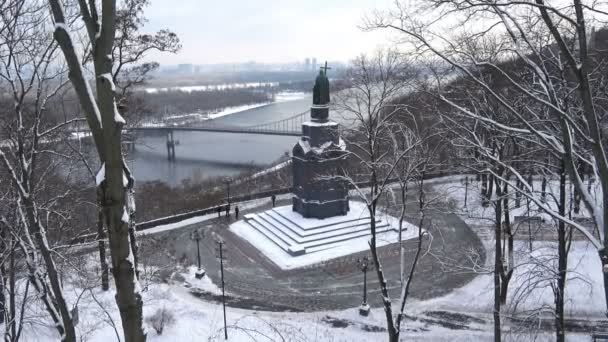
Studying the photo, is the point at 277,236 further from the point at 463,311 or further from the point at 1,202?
the point at 1,202

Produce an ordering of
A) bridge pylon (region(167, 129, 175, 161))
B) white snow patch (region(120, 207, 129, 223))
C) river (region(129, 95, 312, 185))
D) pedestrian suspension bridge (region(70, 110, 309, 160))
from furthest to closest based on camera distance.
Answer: pedestrian suspension bridge (region(70, 110, 309, 160)) → bridge pylon (region(167, 129, 175, 161)) → river (region(129, 95, 312, 185)) → white snow patch (region(120, 207, 129, 223))

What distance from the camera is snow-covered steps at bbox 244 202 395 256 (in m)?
19.5

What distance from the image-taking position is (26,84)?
772 cm

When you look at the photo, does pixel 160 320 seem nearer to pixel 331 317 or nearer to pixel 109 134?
pixel 331 317

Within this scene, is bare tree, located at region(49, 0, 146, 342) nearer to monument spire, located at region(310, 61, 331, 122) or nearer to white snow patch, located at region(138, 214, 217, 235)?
monument spire, located at region(310, 61, 331, 122)

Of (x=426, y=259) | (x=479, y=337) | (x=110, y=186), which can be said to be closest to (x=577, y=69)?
(x=110, y=186)

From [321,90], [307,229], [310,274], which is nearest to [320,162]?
[307,229]

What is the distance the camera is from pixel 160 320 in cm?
1222

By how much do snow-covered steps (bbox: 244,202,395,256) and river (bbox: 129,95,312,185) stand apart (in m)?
17.6

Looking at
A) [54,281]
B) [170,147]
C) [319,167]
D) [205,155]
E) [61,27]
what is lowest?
[205,155]

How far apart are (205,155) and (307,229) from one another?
3974 cm

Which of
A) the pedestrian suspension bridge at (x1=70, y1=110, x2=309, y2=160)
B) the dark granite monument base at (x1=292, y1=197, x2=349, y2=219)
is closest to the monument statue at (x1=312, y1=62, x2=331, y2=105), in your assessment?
the dark granite monument base at (x1=292, y1=197, x2=349, y2=219)

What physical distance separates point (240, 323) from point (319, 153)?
31.3 ft

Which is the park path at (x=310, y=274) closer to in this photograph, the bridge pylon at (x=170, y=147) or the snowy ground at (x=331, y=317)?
the snowy ground at (x=331, y=317)
